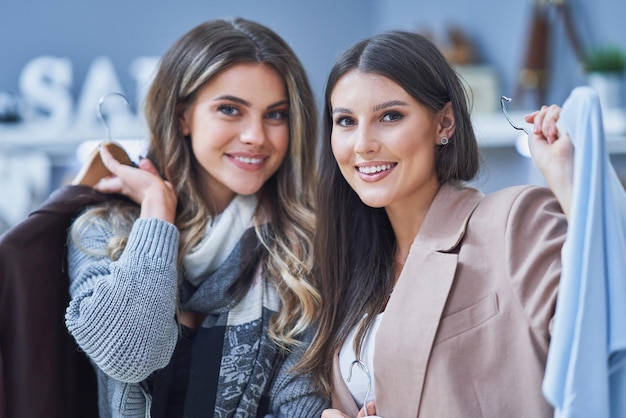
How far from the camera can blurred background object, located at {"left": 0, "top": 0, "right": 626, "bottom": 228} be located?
4477 millimetres

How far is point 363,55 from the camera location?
4.99ft

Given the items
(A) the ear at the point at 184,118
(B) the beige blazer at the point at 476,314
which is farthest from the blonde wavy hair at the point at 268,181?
(B) the beige blazer at the point at 476,314

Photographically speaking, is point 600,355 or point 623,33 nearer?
point 600,355

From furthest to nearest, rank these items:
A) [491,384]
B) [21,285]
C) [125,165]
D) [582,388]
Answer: [125,165]
[21,285]
[491,384]
[582,388]

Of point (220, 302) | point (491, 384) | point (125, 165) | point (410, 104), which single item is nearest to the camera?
point (491, 384)

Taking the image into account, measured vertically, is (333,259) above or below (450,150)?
below

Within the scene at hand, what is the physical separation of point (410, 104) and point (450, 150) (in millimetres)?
124

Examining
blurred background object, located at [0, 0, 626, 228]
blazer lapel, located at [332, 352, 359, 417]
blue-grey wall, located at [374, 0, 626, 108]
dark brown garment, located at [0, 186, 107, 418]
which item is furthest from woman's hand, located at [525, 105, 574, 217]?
blurred background object, located at [0, 0, 626, 228]

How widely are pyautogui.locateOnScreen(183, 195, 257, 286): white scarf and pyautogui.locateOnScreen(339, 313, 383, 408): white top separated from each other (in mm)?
389

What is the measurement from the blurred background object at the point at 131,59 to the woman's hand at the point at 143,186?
2635 millimetres

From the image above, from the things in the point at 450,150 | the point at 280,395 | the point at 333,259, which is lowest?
the point at 280,395

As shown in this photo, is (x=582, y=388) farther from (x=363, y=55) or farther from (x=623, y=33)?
(x=623, y=33)

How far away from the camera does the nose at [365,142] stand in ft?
4.86

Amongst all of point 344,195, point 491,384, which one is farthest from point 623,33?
point 491,384
